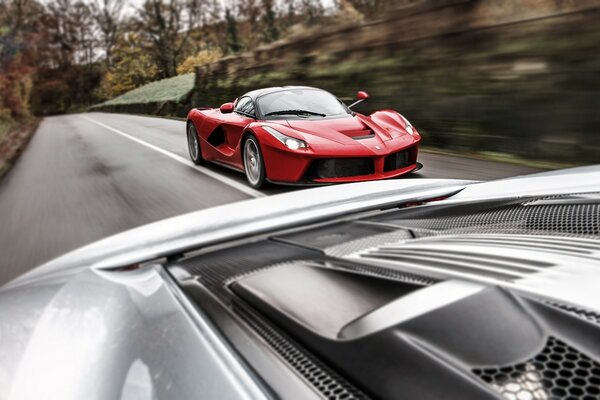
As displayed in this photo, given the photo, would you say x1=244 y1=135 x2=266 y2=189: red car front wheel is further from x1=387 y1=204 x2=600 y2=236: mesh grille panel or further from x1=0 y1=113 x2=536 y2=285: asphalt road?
x1=387 y1=204 x2=600 y2=236: mesh grille panel

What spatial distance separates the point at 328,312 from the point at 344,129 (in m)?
4.69

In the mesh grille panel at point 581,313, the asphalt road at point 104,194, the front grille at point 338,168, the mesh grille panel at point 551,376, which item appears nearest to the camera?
the mesh grille panel at point 551,376

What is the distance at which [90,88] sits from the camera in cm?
7406

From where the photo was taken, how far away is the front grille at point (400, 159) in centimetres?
547

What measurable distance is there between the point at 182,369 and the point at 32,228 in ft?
16.4

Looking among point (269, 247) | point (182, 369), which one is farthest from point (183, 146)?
point (182, 369)

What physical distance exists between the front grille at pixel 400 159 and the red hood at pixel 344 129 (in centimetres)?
21

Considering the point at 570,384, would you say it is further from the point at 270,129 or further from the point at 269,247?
the point at 270,129

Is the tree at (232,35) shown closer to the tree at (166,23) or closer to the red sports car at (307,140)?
the tree at (166,23)

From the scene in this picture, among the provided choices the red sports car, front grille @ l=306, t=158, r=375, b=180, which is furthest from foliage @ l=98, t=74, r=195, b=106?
front grille @ l=306, t=158, r=375, b=180

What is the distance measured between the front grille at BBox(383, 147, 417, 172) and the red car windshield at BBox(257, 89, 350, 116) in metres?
1.15

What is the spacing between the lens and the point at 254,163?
6035 millimetres

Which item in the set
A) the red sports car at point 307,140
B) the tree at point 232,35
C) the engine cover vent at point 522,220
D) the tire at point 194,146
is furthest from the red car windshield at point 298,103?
the tree at point 232,35

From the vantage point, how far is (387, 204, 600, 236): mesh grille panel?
1422 millimetres
